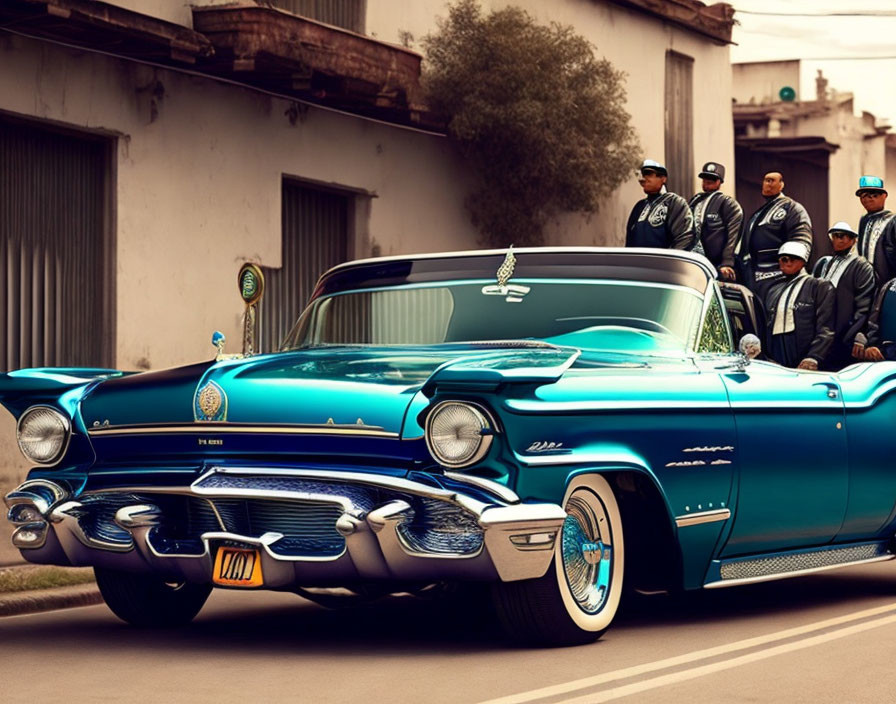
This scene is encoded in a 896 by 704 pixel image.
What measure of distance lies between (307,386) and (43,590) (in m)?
2.87

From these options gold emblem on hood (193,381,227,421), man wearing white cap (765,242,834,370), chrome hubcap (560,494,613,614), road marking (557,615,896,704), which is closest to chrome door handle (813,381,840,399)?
road marking (557,615,896,704)

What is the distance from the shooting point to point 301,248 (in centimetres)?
1825

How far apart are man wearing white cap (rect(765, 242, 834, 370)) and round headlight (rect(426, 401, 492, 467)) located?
548 cm

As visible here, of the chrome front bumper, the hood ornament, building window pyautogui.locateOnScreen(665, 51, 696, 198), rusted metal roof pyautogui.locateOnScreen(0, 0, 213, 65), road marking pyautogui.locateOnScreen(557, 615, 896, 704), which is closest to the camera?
road marking pyautogui.locateOnScreen(557, 615, 896, 704)

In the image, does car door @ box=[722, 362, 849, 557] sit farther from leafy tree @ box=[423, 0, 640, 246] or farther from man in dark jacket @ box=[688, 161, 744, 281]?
leafy tree @ box=[423, 0, 640, 246]

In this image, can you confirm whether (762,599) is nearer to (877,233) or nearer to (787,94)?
(877,233)

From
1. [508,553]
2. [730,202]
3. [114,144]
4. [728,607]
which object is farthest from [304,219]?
[508,553]

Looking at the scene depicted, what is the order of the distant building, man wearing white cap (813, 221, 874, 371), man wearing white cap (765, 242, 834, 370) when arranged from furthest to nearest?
the distant building → man wearing white cap (813, 221, 874, 371) → man wearing white cap (765, 242, 834, 370)

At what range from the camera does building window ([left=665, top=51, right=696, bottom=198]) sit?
977 inches

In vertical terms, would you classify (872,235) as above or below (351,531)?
above

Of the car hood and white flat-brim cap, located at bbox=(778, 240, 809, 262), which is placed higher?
white flat-brim cap, located at bbox=(778, 240, 809, 262)

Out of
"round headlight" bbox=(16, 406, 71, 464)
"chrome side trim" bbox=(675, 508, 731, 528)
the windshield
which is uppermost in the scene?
the windshield

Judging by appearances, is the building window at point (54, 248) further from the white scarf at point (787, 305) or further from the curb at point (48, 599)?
the white scarf at point (787, 305)

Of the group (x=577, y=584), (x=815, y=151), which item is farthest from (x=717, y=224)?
(x=815, y=151)
